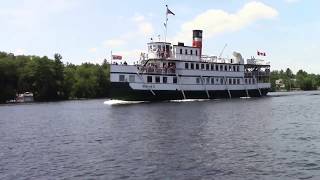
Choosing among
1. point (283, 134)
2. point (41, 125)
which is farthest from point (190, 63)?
point (283, 134)

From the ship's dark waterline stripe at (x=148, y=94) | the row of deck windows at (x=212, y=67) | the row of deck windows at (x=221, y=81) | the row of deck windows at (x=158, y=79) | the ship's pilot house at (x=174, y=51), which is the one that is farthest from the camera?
the row of deck windows at (x=221, y=81)

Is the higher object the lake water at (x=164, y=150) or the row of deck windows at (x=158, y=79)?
the row of deck windows at (x=158, y=79)

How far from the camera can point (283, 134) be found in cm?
3925

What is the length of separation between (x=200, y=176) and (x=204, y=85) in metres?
79.3

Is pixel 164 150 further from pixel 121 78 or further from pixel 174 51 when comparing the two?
pixel 174 51

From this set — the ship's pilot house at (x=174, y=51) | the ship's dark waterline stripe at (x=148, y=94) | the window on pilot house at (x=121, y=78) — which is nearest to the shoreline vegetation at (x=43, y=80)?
the ship's pilot house at (x=174, y=51)

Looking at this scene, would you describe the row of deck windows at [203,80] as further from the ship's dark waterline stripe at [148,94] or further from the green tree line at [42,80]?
the green tree line at [42,80]

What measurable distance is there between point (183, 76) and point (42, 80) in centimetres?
5069

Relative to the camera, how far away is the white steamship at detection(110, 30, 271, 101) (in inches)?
3457

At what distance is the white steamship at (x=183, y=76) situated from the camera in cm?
8781

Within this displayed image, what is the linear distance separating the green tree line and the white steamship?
4704cm

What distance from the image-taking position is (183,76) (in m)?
98.1

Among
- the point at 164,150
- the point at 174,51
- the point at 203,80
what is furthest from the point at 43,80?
the point at 164,150

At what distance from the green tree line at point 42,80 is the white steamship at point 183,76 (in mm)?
47042
